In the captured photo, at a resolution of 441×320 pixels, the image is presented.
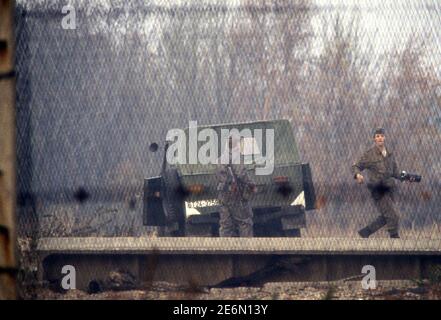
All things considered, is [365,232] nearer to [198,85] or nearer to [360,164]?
[360,164]

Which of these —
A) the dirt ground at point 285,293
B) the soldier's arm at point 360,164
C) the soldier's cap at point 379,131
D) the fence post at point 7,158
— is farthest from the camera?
the soldier's arm at point 360,164

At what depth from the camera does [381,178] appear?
A: 11492 millimetres

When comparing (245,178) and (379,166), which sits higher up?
(379,166)

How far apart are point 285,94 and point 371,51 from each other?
2.73ft

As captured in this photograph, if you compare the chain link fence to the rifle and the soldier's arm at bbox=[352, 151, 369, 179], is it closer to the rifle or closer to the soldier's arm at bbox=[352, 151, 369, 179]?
the rifle

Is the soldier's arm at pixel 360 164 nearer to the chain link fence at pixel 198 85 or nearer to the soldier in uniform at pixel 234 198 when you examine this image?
the chain link fence at pixel 198 85

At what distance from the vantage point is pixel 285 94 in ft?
30.6

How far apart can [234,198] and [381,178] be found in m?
1.64

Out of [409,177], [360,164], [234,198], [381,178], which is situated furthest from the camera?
[234,198]

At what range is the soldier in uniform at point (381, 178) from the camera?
32.6 ft

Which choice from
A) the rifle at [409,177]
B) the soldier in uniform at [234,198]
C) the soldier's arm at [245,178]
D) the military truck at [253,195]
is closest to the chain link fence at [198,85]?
the rifle at [409,177]

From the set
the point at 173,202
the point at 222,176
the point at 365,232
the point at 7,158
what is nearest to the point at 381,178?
the point at 365,232

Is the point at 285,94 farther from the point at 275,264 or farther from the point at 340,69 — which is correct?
the point at 275,264

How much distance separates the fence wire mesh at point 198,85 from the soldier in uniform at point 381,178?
0.30 m
